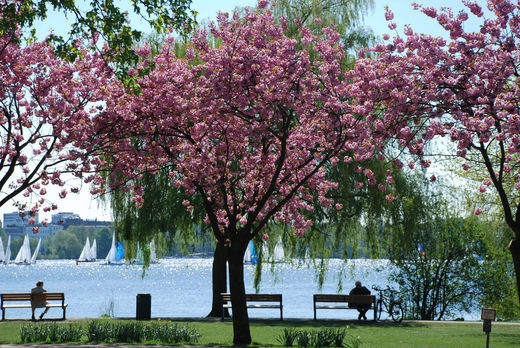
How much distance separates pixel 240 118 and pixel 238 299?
405 cm

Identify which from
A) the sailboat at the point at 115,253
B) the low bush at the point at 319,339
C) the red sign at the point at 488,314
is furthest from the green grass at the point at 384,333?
the sailboat at the point at 115,253

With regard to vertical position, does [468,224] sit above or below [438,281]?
above

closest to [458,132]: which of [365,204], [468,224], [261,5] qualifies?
[261,5]

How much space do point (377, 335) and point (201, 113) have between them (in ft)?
22.3

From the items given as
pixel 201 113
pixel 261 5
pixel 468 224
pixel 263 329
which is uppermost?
pixel 261 5

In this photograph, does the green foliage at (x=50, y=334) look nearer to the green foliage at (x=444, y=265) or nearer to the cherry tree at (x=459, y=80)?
the cherry tree at (x=459, y=80)

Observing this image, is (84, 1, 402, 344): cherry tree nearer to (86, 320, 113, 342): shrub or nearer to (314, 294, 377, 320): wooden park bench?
(86, 320, 113, 342): shrub

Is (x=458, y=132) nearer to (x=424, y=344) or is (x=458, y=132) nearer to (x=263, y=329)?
(x=424, y=344)

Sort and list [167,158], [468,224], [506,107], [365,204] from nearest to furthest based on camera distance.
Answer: [506,107] < [167,158] < [365,204] < [468,224]

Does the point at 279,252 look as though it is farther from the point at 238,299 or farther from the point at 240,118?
the point at 240,118

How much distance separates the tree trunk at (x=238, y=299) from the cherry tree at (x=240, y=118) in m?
0.02

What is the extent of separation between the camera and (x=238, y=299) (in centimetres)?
1625

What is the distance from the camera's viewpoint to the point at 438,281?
27.8 m

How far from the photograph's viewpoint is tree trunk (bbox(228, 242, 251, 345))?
1599 centimetres
